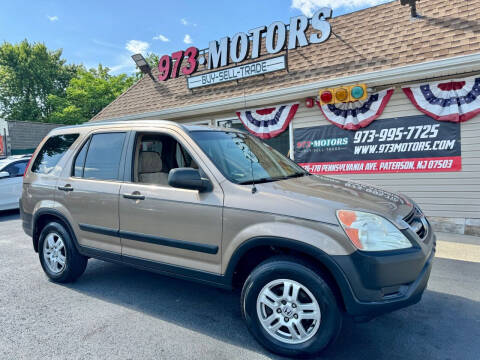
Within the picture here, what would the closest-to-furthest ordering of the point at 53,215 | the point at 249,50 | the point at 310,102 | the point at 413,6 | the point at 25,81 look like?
the point at 53,215, the point at 413,6, the point at 310,102, the point at 249,50, the point at 25,81

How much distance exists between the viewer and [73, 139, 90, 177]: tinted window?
12.8ft

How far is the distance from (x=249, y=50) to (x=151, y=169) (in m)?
6.59

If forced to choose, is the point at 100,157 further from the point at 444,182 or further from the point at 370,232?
the point at 444,182

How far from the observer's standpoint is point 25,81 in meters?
40.6

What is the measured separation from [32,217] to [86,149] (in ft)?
3.96

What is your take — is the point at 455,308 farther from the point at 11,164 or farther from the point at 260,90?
the point at 11,164

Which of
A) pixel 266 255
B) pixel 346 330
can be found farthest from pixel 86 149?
pixel 346 330

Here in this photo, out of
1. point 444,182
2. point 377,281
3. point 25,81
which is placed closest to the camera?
point 377,281

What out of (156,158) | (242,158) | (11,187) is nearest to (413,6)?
(242,158)

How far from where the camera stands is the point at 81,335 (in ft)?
9.61

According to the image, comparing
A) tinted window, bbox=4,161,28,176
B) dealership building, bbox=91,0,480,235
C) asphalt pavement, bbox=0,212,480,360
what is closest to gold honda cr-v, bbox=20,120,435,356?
asphalt pavement, bbox=0,212,480,360

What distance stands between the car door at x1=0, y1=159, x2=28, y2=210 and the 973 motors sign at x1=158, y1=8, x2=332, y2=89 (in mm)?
5069

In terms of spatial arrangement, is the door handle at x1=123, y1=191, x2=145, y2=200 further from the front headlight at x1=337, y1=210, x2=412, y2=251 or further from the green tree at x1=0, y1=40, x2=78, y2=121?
the green tree at x1=0, y1=40, x2=78, y2=121

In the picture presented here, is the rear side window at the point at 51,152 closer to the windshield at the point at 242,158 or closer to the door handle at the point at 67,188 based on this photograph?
the door handle at the point at 67,188
